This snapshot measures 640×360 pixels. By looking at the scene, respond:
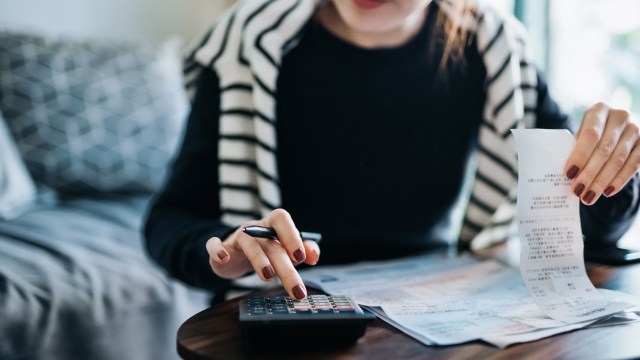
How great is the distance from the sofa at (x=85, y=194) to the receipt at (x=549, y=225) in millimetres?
754

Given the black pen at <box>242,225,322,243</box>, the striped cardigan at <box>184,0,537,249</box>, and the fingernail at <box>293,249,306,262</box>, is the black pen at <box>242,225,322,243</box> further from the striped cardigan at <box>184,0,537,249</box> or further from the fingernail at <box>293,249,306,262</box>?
the striped cardigan at <box>184,0,537,249</box>

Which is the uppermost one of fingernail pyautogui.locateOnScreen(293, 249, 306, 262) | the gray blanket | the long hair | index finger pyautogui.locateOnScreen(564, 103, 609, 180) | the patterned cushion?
the long hair

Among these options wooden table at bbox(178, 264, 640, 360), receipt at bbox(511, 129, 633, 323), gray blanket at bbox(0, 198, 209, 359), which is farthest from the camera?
gray blanket at bbox(0, 198, 209, 359)

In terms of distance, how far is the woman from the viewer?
93cm

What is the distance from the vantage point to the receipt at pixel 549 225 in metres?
0.63

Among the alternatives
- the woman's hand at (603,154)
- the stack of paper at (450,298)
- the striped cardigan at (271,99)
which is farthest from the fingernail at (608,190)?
the striped cardigan at (271,99)

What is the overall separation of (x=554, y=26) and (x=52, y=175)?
149 cm

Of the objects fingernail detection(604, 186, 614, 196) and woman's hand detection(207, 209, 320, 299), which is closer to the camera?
woman's hand detection(207, 209, 320, 299)

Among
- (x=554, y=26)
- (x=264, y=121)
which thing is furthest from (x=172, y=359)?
(x=554, y=26)

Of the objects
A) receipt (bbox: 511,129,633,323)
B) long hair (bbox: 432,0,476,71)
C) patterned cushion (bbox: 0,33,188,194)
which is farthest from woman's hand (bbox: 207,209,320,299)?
patterned cushion (bbox: 0,33,188,194)

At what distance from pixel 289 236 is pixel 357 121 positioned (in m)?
0.41

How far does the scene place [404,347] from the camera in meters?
0.52

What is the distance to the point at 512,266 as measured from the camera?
2.65ft

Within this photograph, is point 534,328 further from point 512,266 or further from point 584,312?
point 512,266
